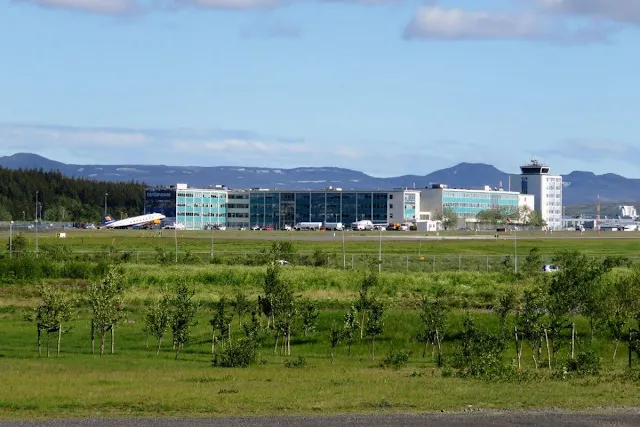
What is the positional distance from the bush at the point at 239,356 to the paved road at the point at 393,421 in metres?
14.5

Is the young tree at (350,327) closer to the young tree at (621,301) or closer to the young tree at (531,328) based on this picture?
the young tree at (531,328)

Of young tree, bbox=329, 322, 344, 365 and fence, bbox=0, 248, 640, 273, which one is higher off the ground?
fence, bbox=0, 248, 640, 273

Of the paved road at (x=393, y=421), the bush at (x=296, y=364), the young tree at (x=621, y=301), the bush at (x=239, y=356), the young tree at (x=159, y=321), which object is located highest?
the young tree at (x=621, y=301)

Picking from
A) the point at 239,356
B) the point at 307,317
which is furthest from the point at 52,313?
the point at 307,317

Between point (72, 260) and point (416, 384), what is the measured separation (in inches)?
2161

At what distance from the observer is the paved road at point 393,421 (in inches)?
1033

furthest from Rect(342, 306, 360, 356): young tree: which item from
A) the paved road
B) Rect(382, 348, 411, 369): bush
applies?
the paved road

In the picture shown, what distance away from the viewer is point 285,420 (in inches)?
1065

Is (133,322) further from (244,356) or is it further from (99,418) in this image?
(99,418)

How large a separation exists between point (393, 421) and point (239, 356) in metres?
15.7

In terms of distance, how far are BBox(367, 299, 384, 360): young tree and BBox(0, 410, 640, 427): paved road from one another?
816 inches

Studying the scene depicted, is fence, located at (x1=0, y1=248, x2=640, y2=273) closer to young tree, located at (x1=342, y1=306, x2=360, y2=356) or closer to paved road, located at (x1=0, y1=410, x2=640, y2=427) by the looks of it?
young tree, located at (x1=342, y1=306, x2=360, y2=356)

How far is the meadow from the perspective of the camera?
29.9 metres

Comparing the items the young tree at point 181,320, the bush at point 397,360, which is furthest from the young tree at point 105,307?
the bush at point 397,360
